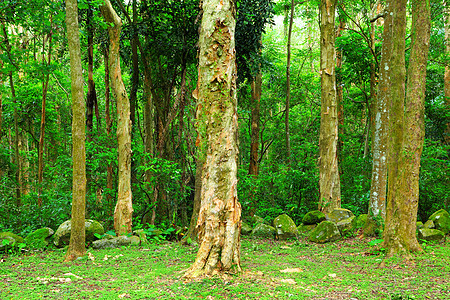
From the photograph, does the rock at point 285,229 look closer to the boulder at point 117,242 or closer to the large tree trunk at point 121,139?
the boulder at point 117,242

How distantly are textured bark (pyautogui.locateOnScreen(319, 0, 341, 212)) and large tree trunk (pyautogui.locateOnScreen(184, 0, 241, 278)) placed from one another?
15.6 feet

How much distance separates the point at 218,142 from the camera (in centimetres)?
415

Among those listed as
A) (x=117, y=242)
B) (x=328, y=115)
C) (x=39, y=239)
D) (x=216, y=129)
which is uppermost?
(x=328, y=115)

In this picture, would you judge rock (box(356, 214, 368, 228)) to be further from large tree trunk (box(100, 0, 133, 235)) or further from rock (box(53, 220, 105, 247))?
rock (box(53, 220, 105, 247))

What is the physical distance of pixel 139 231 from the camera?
7516mm

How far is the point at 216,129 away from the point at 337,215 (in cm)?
543

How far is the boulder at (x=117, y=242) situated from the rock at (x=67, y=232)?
0.29 meters

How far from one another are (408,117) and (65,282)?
18.3 feet

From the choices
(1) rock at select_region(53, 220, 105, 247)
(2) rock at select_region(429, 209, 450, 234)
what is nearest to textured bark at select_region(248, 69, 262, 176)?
(2) rock at select_region(429, 209, 450, 234)

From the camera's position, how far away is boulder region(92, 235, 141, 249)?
21.8 feet

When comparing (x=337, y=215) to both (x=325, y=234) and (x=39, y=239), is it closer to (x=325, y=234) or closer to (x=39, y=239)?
(x=325, y=234)

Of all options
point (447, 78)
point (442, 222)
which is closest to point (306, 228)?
point (442, 222)

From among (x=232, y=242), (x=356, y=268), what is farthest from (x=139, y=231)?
(x=356, y=268)

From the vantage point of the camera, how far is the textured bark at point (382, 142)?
727cm
